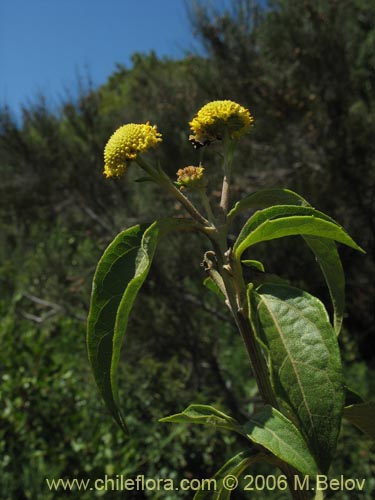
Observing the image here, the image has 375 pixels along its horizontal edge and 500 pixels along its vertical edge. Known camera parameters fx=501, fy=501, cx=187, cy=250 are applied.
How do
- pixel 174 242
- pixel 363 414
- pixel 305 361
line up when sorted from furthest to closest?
pixel 174 242 → pixel 363 414 → pixel 305 361

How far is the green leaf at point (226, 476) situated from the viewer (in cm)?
54

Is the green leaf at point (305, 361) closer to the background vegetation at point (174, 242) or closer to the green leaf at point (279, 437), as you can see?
the green leaf at point (279, 437)

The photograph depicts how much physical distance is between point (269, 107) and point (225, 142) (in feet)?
12.5

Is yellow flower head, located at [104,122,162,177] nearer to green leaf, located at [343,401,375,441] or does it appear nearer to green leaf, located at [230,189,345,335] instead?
green leaf, located at [230,189,345,335]

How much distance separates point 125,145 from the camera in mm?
590

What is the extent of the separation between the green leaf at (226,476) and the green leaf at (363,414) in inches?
4.4

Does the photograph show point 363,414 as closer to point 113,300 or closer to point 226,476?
point 226,476

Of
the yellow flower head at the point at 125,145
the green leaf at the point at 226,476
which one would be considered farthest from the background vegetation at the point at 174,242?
the yellow flower head at the point at 125,145

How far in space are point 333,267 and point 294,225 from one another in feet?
0.40

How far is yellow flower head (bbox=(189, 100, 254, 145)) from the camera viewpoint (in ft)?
2.00

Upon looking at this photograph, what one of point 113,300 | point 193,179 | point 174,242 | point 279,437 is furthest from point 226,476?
point 174,242

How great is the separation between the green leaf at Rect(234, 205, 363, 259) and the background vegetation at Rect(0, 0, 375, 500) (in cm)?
197

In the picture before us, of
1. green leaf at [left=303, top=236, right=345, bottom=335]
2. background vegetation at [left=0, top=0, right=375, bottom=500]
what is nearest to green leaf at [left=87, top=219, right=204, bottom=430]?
green leaf at [left=303, top=236, right=345, bottom=335]

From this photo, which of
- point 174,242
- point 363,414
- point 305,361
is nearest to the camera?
point 305,361
